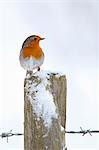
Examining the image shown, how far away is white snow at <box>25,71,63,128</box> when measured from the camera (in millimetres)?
1499

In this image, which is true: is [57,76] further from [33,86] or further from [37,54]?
[37,54]

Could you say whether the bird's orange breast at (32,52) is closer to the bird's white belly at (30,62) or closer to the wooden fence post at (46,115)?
the bird's white belly at (30,62)

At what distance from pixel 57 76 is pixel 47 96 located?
0.11m

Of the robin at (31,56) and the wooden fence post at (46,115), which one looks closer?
the wooden fence post at (46,115)

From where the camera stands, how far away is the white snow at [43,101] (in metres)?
1.50

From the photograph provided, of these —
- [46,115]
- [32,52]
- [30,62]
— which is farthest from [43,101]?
[30,62]

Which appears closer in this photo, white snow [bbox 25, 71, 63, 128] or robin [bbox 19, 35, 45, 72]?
white snow [bbox 25, 71, 63, 128]

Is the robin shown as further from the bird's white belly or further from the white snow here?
the white snow

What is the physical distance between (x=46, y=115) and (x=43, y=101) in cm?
6

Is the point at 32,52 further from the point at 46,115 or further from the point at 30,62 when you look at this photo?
the point at 46,115

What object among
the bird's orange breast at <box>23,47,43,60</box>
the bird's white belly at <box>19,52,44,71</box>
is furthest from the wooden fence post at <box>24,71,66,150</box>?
the bird's white belly at <box>19,52,44,71</box>

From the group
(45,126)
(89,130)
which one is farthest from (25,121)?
(89,130)

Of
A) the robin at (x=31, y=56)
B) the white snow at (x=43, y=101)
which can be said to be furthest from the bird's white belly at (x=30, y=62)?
the white snow at (x=43, y=101)

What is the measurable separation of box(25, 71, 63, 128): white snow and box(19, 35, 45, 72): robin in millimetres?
808
